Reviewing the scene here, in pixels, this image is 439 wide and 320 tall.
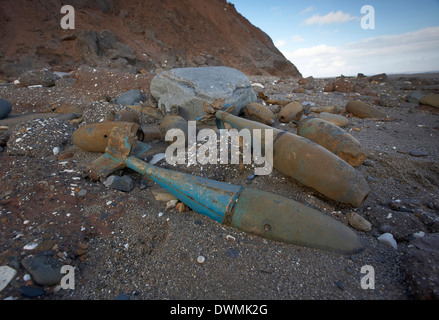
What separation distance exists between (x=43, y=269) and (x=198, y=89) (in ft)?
8.94

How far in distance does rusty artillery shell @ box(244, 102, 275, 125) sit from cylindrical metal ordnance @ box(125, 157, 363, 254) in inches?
76.7

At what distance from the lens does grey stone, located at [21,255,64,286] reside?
1.12m

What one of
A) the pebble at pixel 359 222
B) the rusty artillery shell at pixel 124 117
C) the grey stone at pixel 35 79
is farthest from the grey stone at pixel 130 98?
the pebble at pixel 359 222

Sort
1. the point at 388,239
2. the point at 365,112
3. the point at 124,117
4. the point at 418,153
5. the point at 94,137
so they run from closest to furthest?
the point at 388,239
the point at 94,137
the point at 418,153
the point at 124,117
the point at 365,112

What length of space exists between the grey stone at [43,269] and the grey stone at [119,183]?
2.47ft

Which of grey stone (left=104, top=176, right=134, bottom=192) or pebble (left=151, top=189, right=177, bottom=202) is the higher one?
grey stone (left=104, top=176, right=134, bottom=192)

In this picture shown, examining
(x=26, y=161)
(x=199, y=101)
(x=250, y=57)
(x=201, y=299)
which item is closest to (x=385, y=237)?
(x=201, y=299)

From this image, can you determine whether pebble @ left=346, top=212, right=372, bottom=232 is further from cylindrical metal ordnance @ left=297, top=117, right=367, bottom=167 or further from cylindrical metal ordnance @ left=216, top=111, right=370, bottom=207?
cylindrical metal ordnance @ left=297, top=117, right=367, bottom=167

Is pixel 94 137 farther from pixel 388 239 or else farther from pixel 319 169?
pixel 388 239

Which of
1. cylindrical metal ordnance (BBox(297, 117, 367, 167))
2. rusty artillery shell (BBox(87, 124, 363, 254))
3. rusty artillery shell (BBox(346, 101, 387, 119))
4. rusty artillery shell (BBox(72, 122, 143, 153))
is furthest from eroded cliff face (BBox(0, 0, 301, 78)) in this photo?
rusty artillery shell (BBox(87, 124, 363, 254))

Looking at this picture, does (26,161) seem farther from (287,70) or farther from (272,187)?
(287,70)

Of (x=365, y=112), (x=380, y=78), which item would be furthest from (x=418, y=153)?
(x=380, y=78)

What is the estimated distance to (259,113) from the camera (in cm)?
336

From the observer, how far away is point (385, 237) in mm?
1471
